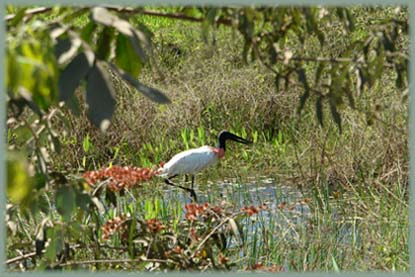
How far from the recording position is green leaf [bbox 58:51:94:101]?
4.64 feet

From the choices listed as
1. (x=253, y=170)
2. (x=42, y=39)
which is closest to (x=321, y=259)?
(x=42, y=39)

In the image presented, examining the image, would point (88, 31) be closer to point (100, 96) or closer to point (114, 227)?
point (100, 96)

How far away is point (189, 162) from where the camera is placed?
5.54 metres

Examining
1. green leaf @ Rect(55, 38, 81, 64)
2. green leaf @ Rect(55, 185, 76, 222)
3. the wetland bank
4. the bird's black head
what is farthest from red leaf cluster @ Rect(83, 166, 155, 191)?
the bird's black head

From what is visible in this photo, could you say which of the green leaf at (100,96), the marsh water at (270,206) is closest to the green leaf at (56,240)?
the green leaf at (100,96)

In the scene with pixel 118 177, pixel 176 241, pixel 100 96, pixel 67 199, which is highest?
pixel 100 96

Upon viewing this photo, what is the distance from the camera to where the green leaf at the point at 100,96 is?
1.37 meters

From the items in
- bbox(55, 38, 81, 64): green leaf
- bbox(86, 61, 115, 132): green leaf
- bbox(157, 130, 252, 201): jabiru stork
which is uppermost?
bbox(55, 38, 81, 64): green leaf

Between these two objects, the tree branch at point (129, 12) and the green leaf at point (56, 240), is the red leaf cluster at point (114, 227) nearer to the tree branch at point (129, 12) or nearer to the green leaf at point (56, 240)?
the green leaf at point (56, 240)

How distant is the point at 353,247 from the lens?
355cm

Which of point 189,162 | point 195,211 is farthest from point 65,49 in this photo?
point 189,162

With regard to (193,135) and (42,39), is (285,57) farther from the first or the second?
(193,135)

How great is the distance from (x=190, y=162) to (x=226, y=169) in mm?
632

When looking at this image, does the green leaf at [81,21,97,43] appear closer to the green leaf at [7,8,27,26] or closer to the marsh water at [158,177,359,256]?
the green leaf at [7,8,27,26]
